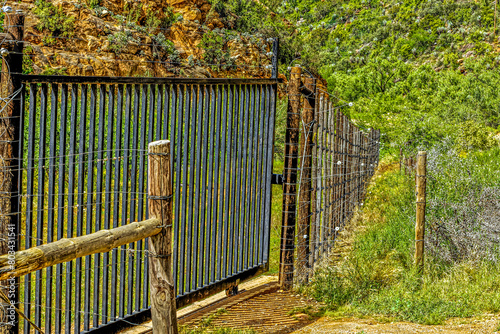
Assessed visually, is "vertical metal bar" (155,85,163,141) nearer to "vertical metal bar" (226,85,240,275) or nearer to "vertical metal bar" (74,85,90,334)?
"vertical metal bar" (74,85,90,334)

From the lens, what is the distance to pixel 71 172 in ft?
12.1

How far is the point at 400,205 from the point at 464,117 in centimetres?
1815

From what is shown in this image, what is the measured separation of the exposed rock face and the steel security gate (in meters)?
9.53

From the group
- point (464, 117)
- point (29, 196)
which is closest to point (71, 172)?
point (29, 196)

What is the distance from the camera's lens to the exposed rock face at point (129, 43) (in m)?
16.6

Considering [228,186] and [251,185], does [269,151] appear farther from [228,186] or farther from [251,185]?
[228,186]

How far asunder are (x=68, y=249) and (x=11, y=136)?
1237 millimetres

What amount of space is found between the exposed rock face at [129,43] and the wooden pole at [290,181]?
362 inches

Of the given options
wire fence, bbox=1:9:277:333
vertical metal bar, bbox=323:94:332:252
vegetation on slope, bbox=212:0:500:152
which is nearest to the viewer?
wire fence, bbox=1:9:277:333

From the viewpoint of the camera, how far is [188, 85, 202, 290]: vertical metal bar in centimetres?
479

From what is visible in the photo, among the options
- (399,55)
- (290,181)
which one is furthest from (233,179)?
(399,55)

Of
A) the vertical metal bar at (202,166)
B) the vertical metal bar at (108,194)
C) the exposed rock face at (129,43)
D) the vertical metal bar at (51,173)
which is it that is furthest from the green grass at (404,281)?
the exposed rock face at (129,43)

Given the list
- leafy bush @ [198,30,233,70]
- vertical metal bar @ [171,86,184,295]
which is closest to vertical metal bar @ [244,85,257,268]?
vertical metal bar @ [171,86,184,295]

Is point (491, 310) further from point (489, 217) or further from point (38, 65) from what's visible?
point (38, 65)
